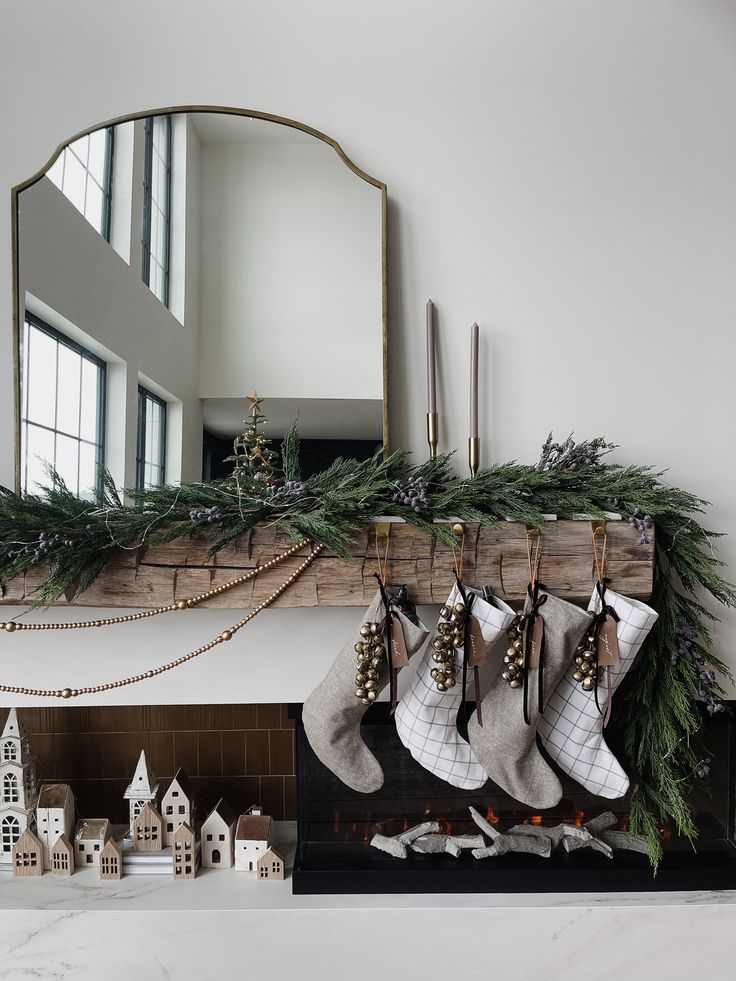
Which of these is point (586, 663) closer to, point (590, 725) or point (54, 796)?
point (590, 725)

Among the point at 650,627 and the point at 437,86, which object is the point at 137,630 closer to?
the point at 650,627

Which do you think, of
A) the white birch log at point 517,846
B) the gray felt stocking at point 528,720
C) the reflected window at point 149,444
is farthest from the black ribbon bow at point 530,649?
the reflected window at point 149,444

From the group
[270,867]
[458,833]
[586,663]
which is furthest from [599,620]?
[270,867]

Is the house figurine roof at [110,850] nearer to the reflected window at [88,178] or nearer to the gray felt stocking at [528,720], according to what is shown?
the gray felt stocking at [528,720]

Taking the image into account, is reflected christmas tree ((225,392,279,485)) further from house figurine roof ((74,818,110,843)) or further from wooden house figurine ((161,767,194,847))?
house figurine roof ((74,818,110,843))

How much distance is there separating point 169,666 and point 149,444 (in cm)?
41

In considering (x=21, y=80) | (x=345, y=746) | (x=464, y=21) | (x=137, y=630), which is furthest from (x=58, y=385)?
(x=464, y=21)

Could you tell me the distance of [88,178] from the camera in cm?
138

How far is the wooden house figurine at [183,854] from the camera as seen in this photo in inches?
56.0

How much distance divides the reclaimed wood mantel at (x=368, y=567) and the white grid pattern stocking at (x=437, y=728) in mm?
66

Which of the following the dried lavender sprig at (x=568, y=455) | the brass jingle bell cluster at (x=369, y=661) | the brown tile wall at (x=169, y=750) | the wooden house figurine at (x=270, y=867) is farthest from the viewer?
the brown tile wall at (x=169, y=750)

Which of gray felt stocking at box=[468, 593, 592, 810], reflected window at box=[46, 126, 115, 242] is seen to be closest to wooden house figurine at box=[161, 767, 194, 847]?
gray felt stocking at box=[468, 593, 592, 810]

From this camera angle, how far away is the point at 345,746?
1269 mm

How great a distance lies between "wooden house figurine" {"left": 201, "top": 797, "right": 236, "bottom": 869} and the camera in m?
1.47
